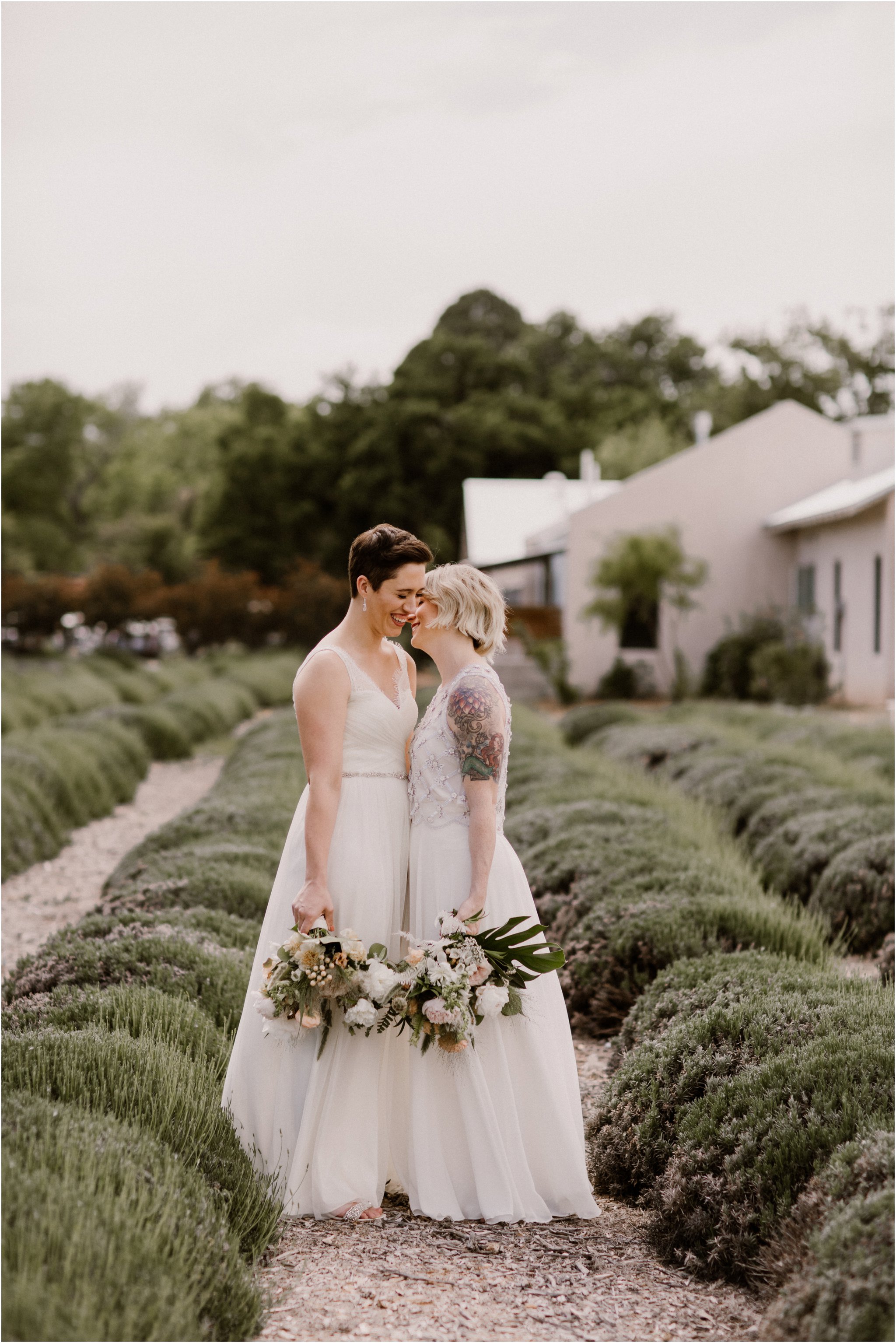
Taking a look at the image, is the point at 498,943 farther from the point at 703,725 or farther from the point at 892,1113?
the point at 703,725

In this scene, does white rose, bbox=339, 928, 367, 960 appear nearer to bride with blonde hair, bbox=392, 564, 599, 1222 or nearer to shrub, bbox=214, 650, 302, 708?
bride with blonde hair, bbox=392, 564, 599, 1222

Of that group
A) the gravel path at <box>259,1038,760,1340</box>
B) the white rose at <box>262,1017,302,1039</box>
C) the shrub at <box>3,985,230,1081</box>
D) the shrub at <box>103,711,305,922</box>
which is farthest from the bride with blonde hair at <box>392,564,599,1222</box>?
the shrub at <box>103,711,305,922</box>

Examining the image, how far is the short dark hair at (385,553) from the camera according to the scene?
3670mm

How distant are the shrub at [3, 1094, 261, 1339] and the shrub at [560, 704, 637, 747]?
13.2 m

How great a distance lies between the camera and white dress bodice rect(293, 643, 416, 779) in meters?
3.73

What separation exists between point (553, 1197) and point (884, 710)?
16.8 metres

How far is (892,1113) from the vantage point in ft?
10.4

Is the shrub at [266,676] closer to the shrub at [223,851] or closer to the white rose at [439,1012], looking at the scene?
the shrub at [223,851]

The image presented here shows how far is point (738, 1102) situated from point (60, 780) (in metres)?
8.72

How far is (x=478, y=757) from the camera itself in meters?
3.58

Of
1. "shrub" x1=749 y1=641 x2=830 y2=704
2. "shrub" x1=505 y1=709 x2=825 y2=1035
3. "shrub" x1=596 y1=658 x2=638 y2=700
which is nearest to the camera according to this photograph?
"shrub" x1=505 y1=709 x2=825 y2=1035

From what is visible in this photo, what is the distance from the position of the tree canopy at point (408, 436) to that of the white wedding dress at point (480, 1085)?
113 ft

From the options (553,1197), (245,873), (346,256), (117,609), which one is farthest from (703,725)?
(117,609)

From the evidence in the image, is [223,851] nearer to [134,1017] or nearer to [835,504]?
[134,1017]
